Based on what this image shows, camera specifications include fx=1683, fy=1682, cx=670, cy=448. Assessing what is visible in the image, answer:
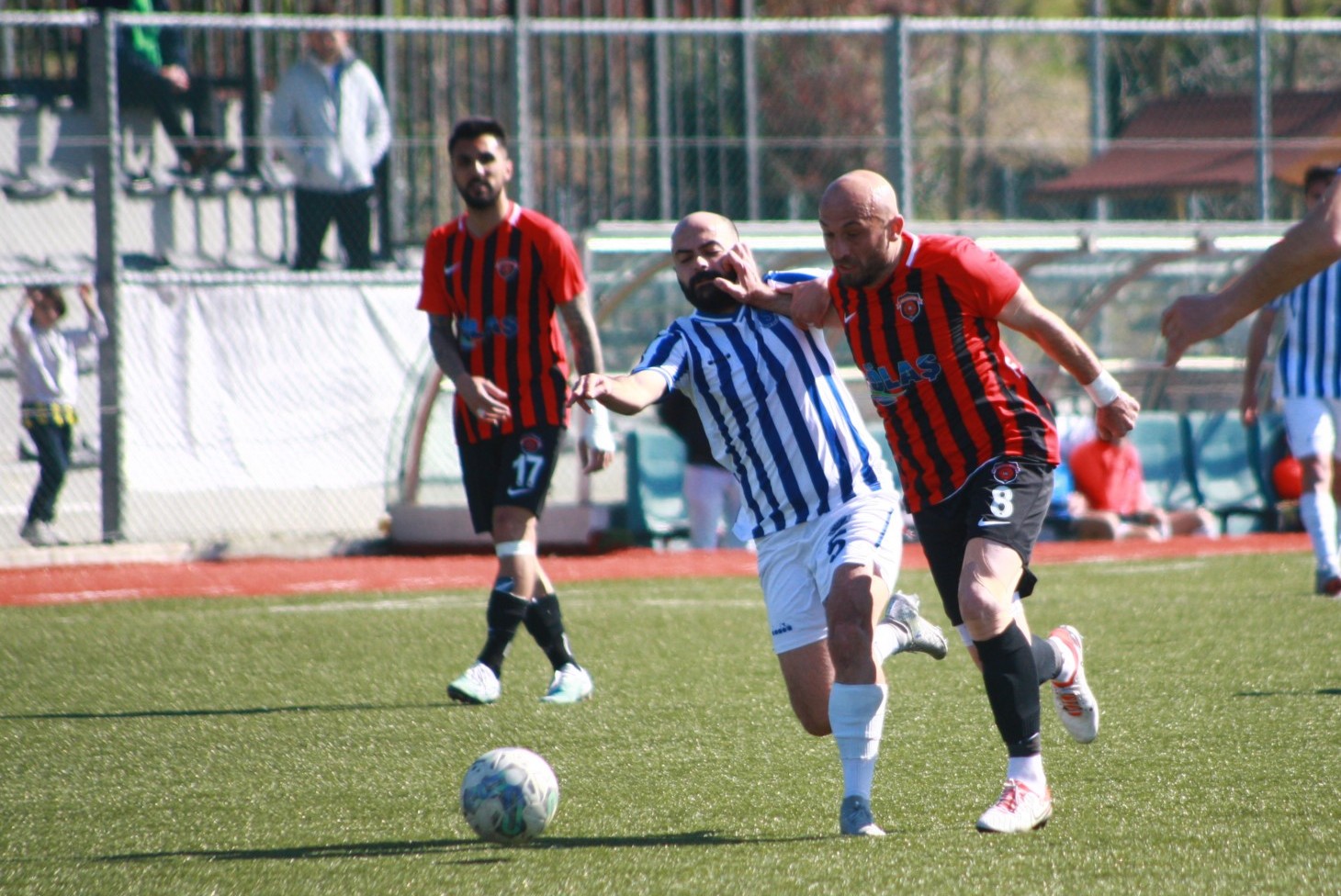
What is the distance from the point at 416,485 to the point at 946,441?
9050 millimetres

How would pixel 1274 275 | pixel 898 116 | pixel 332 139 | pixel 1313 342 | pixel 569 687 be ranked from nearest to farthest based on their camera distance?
pixel 1274 275 → pixel 569 687 → pixel 1313 342 → pixel 898 116 → pixel 332 139

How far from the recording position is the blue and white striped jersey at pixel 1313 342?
8625 mm

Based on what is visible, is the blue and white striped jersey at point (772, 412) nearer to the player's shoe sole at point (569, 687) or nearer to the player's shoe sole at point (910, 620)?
the player's shoe sole at point (910, 620)

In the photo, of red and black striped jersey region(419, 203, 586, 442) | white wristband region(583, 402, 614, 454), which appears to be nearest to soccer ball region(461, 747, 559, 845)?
white wristband region(583, 402, 614, 454)

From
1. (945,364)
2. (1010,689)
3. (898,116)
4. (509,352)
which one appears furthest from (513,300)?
(898,116)

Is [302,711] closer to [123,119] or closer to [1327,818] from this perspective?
[1327,818]

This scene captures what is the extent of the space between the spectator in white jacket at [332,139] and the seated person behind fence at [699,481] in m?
3.24

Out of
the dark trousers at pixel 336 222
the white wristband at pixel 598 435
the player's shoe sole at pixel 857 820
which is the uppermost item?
the dark trousers at pixel 336 222

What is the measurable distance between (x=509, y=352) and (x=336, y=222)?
7737mm

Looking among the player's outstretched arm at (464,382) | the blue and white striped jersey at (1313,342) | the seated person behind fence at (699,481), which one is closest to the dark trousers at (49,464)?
the seated person behind fence at (699,481)

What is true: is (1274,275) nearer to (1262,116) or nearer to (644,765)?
(644,765)

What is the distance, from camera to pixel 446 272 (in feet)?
21.7

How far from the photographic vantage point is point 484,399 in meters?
6.08

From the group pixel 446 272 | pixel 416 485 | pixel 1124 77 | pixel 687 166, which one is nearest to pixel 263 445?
pixel 416 485
